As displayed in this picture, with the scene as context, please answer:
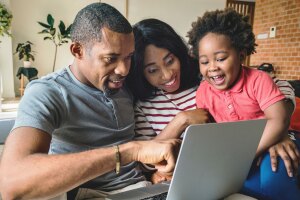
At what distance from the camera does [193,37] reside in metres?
1.44

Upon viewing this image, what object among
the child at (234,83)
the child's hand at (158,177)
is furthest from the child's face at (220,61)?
the child's hand at (158,177)

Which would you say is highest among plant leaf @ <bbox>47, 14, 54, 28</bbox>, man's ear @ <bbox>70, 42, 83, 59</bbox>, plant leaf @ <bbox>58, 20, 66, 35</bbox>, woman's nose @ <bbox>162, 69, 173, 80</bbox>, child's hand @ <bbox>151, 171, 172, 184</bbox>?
plant leaf @ <bbox>47, 14, 54, 28</bbox>

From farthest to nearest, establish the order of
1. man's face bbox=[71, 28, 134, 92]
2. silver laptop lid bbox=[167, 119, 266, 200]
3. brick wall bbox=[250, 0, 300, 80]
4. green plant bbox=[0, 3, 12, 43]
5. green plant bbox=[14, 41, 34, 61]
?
green plant bbox=[14, 41, 34, 61], brick wall bbox=[250, 0, 300, 80], green plant bbox=[0, 3, 12, 43], man's face bbox=[71, 28, 134, 92], silver laptop lid bbox=[167, 119, 266, 200]

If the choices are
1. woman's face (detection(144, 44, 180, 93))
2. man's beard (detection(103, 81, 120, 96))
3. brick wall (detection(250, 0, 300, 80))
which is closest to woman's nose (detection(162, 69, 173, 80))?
woman's face (detection(144, 44, 180, 93))

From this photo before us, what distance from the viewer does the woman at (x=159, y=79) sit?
1382mm

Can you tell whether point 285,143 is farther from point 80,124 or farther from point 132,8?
point 132,8

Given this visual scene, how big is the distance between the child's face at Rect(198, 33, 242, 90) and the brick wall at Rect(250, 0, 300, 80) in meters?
3.84

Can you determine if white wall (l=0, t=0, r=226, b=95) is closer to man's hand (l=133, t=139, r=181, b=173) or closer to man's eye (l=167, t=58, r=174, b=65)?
man's eye (l=167, t=58, r=174, b=65)

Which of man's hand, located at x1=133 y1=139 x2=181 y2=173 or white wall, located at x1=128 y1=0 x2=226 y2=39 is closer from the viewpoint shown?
man's hand, located at x1=133 y1=139 x2=181 y2=173

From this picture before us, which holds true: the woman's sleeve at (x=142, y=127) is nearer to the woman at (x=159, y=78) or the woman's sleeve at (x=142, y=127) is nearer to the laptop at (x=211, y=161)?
the woman at (x=159, y=78)

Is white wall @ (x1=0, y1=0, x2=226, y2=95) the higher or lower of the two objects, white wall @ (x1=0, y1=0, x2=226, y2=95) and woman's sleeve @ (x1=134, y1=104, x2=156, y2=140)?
the higher

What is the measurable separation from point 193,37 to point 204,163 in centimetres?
82

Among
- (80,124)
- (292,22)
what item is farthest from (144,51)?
(292,22)

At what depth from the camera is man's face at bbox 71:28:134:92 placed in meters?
1.03
